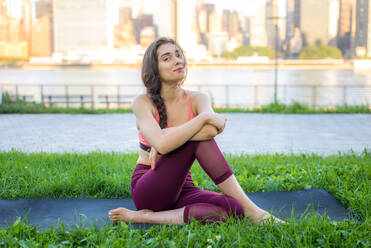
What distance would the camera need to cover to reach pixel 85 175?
3.34m

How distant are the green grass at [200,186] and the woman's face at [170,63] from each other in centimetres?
80

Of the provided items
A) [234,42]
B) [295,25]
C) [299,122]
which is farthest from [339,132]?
[234,42]

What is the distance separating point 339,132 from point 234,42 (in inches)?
1028

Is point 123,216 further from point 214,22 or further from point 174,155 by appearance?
point 214,22

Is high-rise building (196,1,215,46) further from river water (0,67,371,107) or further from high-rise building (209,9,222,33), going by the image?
river water (0,67,371,107)

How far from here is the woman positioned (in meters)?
2.14

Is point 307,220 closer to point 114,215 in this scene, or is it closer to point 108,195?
point 114,215

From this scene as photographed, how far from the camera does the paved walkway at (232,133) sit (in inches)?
212

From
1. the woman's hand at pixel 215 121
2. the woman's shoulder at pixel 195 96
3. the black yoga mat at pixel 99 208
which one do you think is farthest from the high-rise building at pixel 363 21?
the woman's hand at pixel 215 121

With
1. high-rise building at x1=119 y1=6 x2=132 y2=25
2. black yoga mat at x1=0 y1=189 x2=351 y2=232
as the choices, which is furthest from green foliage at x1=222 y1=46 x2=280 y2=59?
black yoga mat at x1=0 y1=189 x2=351 y2=232

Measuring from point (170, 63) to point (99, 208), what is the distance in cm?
101

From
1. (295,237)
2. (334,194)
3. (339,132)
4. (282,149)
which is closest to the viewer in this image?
(295,237)

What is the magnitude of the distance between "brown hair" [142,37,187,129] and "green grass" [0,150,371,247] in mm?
653

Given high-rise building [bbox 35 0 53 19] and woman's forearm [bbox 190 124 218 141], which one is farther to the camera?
high-rise building [bbox 35 0 53 19]
